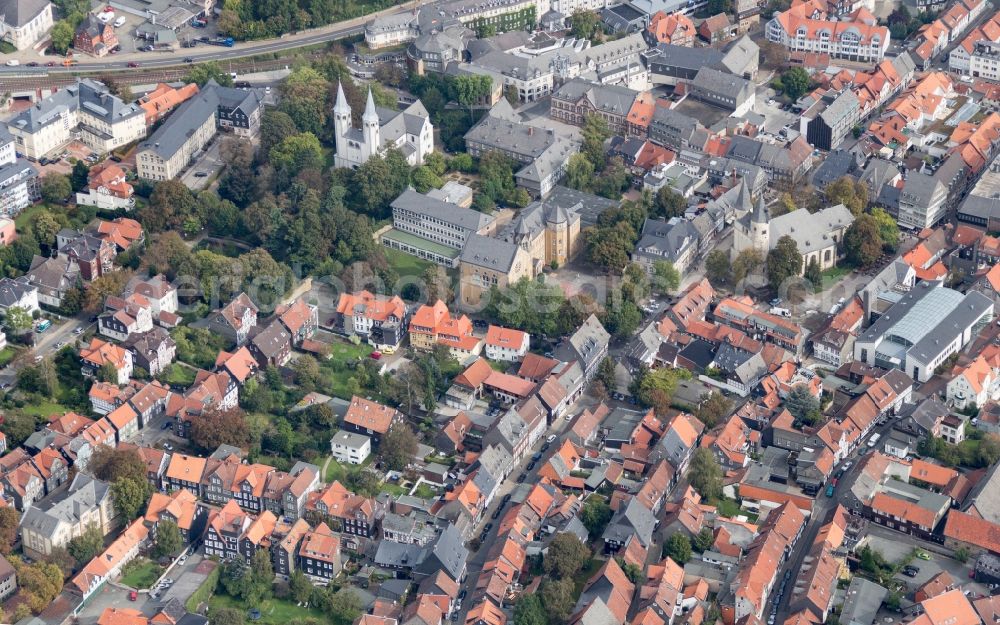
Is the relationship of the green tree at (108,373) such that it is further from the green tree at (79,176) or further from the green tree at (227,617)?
the green tree at (79,176)

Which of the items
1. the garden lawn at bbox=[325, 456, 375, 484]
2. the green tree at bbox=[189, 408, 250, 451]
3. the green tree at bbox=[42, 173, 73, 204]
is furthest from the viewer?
the green tree at bbox=[42, 173, 73, 204]

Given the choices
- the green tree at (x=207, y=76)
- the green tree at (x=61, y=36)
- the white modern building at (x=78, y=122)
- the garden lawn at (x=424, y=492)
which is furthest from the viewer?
the green tree at (x=61, y=36)

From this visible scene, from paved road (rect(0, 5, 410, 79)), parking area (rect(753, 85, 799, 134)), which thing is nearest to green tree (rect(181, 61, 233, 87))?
paved road (rect(0, 5, 410, 79))

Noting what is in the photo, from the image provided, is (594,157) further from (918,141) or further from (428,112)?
(918,141)

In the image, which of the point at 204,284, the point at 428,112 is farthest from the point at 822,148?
the point at 204,284

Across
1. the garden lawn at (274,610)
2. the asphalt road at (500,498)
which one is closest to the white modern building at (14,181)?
the garden lawn at (274,610)

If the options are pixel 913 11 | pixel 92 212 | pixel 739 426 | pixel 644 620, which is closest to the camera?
pixel 644 620

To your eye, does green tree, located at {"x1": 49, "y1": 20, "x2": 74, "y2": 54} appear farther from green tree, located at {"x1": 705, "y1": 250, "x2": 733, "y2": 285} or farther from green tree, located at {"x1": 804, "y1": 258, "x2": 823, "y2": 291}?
green tree, located at {"x1": 804, "y1": 258, "x2": 823, "y2": 291}
